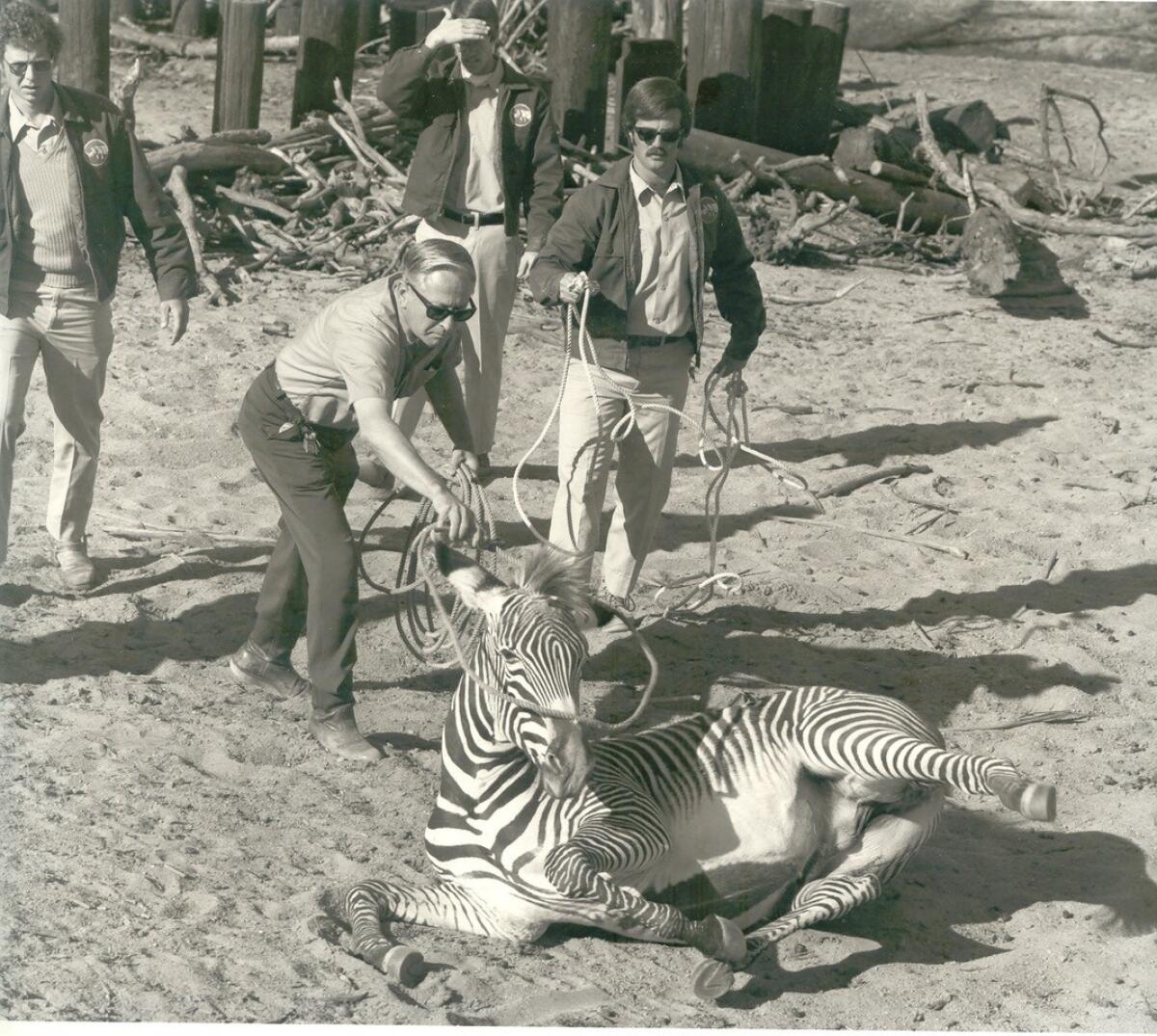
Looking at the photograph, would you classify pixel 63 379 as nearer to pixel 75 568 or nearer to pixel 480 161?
pixel 75 568

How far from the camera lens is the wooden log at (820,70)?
38.8 feet

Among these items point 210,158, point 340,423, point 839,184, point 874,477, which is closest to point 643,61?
point 839,184

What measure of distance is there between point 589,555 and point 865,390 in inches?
177

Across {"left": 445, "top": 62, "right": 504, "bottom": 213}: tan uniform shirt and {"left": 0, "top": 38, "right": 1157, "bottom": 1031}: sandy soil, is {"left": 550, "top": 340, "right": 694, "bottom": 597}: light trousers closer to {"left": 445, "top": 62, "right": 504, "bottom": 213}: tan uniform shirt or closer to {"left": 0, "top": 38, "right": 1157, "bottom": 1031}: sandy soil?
{"left": 0, "top": 38, "right": 1157, "bottom": 1031}: sandy soil

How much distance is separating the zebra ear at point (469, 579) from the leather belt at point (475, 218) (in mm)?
3123

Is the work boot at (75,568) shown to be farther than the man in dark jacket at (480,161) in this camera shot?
No

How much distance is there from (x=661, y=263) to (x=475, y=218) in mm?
1697

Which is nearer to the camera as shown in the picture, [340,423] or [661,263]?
[340,423]

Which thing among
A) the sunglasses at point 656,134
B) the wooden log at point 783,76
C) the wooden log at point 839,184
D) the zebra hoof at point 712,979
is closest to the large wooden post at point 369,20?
the wooden log at point 839,184

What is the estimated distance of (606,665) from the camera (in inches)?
247

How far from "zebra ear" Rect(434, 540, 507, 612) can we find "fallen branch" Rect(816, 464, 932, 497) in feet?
12.8

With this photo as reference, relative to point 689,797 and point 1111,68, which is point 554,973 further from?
point 1111,68

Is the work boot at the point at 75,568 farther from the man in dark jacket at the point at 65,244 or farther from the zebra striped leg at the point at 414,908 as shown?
the zebra striped leg at the point at 414,908

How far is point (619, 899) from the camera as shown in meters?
4.26
